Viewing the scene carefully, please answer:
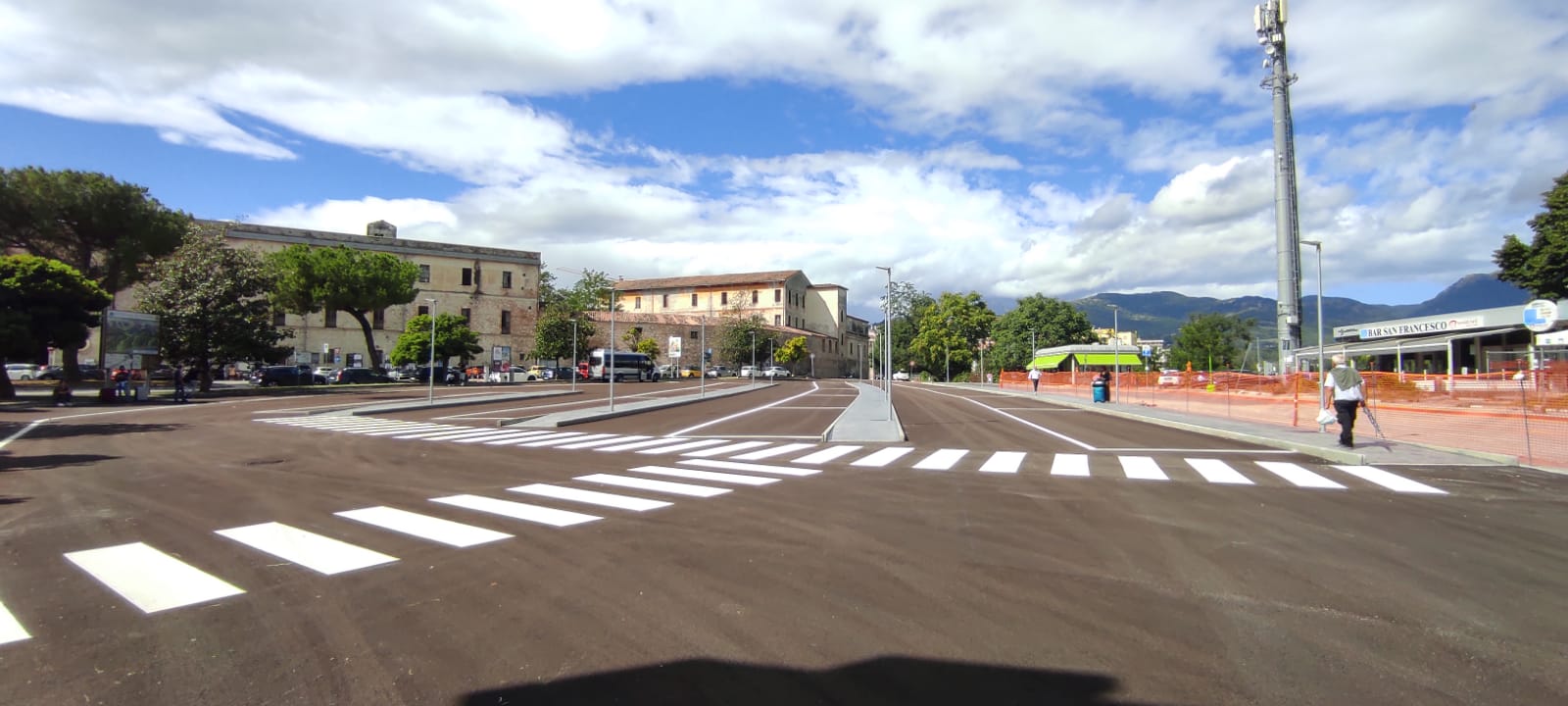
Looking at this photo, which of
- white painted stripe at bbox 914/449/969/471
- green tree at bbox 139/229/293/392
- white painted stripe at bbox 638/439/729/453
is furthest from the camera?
green tree at bbox 139/229/293/392

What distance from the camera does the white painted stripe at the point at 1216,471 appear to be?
10.5 meters

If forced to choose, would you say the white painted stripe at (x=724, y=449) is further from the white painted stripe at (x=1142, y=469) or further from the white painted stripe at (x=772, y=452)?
the white painted stripe at (x=1142, y=469)

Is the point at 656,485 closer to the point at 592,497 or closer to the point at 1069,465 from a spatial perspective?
the point at 592,497

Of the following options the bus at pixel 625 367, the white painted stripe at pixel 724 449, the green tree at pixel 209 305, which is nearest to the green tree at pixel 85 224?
the green tree at pixel 209 305

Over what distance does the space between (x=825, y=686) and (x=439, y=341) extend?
197 ft

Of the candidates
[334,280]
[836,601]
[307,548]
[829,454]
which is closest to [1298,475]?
[829,454]

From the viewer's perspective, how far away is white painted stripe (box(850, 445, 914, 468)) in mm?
12594

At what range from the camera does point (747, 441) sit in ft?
55.3

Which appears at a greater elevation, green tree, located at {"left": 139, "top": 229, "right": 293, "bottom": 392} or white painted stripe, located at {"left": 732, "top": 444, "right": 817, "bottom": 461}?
green tree, located at {"left": 139, "top": 229, "right": 293, "bottom": 392}

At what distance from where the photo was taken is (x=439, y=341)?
57.6 m

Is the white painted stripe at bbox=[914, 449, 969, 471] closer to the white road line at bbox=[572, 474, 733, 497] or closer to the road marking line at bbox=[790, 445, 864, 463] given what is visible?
the road marking line at bbox=[790, 445, 864, 463]

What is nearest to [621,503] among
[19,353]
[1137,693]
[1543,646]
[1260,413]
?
[1137,693]

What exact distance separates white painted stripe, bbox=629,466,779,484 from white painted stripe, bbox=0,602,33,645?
6.94 meters

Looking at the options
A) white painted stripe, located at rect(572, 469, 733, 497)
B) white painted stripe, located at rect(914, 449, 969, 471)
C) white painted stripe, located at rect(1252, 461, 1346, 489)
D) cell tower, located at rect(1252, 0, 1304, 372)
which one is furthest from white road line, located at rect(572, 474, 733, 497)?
cell tower, located at rect(1252, 0, 1304, 372)
